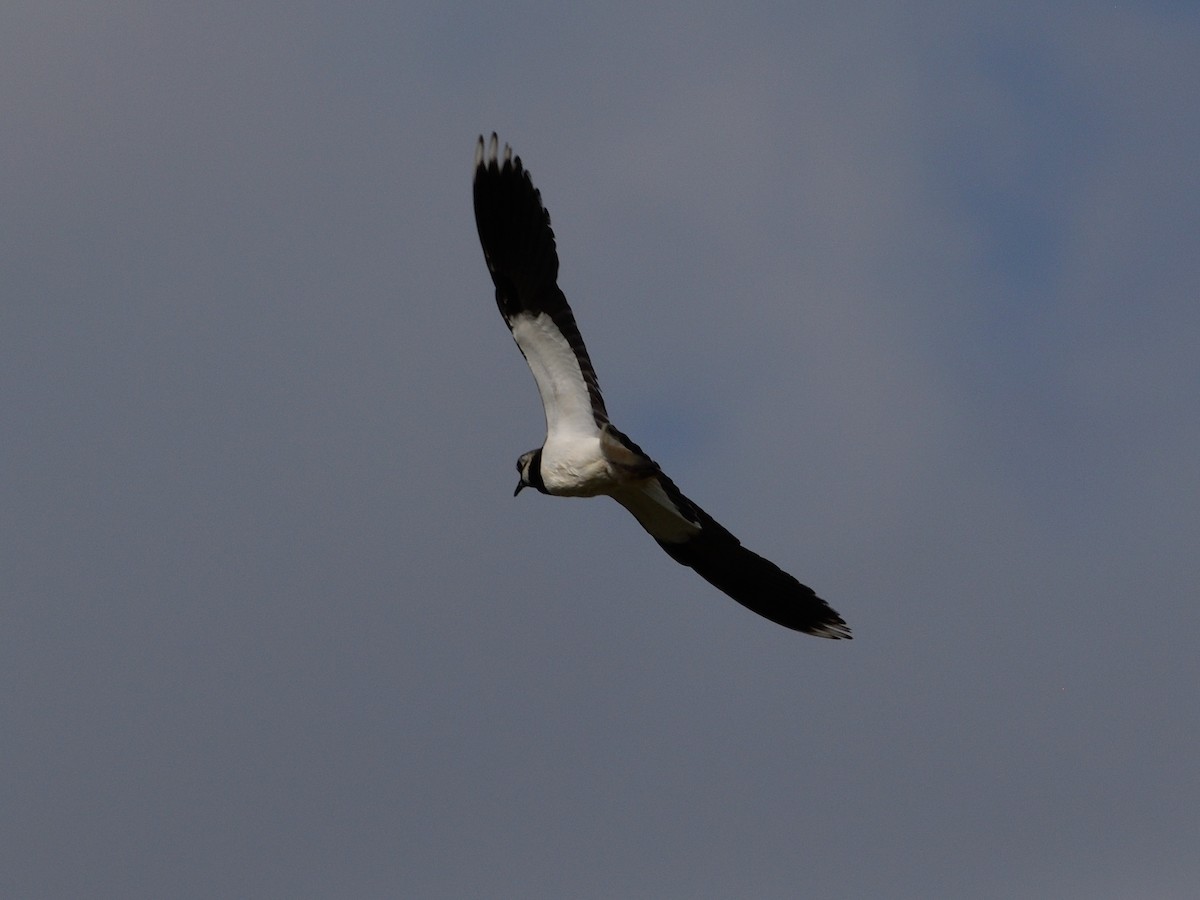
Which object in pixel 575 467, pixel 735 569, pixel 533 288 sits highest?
pixel 533 288

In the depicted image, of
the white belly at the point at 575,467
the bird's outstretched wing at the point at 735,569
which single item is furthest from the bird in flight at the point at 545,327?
the bird's outstretched wing at the point at 735,569

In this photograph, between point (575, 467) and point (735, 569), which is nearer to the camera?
point (575, 467)

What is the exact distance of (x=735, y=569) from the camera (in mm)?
17438

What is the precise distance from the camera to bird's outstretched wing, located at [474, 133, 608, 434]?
16234 mm

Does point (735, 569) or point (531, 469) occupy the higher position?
point (735, 569)

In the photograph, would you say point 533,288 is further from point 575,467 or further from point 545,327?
point 575,467

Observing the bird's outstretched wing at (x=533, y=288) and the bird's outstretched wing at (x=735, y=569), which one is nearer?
the bird's outstretched wing at (x=533, y=288)

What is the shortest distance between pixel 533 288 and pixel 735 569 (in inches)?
123

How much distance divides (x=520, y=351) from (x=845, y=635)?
3724 mm

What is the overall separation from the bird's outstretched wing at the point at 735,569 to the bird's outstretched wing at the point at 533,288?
0.99 metres

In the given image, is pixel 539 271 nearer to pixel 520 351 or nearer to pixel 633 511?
pixel 520 351

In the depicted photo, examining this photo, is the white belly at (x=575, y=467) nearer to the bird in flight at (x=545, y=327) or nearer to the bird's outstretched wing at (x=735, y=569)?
the bird in flight at (x=545, y=327)

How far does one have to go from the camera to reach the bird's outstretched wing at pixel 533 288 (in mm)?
16234

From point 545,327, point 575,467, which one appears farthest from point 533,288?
point 575,467
